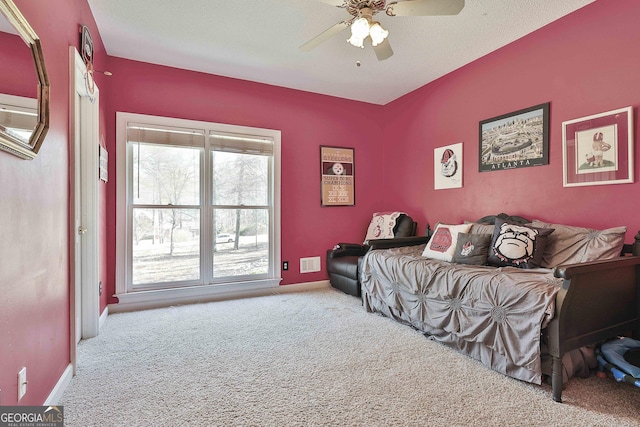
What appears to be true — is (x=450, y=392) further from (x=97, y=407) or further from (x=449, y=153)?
(x=449, y=153)

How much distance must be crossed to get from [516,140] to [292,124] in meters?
2.61

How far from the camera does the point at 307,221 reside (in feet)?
13.8

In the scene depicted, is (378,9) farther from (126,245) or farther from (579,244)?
(126,245)

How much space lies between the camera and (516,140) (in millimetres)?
2967

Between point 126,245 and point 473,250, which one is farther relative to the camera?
point 126,245

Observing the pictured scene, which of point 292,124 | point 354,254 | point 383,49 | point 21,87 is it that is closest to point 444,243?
point 354,254

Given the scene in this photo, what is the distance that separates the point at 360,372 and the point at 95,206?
100 inches

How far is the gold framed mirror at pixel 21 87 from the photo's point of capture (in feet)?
3.87

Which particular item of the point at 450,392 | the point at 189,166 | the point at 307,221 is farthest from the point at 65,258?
the point at 307,221

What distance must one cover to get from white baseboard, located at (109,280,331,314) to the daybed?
5.18 feet

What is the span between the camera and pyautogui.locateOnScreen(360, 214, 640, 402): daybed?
174 cm

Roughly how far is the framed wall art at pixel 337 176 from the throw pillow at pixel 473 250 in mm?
1930

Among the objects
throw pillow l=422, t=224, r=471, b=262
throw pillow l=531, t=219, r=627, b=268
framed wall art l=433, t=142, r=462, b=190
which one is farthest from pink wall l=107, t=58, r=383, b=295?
throw pillow l=531, t=219, r=627, b=268

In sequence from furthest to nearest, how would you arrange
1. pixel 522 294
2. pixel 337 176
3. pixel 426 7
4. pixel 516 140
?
pixel 337 176
pixel 516 140
pixel 426 7
pixel 522 294
